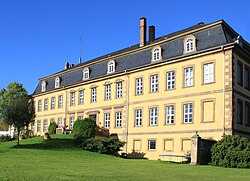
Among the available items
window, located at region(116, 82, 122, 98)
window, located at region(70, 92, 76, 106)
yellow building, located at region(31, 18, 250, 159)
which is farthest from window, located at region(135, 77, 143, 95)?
window, located at region(70, 92, 76, 106)

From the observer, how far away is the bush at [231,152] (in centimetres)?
2520

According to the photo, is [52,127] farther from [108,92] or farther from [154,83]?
[154,83]

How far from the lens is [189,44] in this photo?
32906 mm

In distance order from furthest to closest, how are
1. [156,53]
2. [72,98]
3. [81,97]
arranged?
[72,98]
[81,97]
[156,53]

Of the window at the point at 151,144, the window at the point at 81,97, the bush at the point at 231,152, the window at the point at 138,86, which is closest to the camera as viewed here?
the bush at the point at 231,152

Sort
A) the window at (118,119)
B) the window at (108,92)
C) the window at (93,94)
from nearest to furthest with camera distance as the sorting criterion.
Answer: the window at (118,119) → the window at (108,92) → the window at (93,94)

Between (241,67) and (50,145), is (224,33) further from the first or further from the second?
(50,145)

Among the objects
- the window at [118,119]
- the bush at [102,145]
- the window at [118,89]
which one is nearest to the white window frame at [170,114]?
the bush at [102,145]

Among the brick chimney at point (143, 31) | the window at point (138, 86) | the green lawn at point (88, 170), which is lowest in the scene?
the green lawn at point (88, 170)

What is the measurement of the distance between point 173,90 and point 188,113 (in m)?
2.69

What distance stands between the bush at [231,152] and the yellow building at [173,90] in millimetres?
2064

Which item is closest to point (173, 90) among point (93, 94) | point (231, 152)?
point (231, 152)

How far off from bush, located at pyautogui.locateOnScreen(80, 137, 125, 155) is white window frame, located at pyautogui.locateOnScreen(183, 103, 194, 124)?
243 inches

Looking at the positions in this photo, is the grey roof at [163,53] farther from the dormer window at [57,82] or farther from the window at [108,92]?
the window at [108,92]
